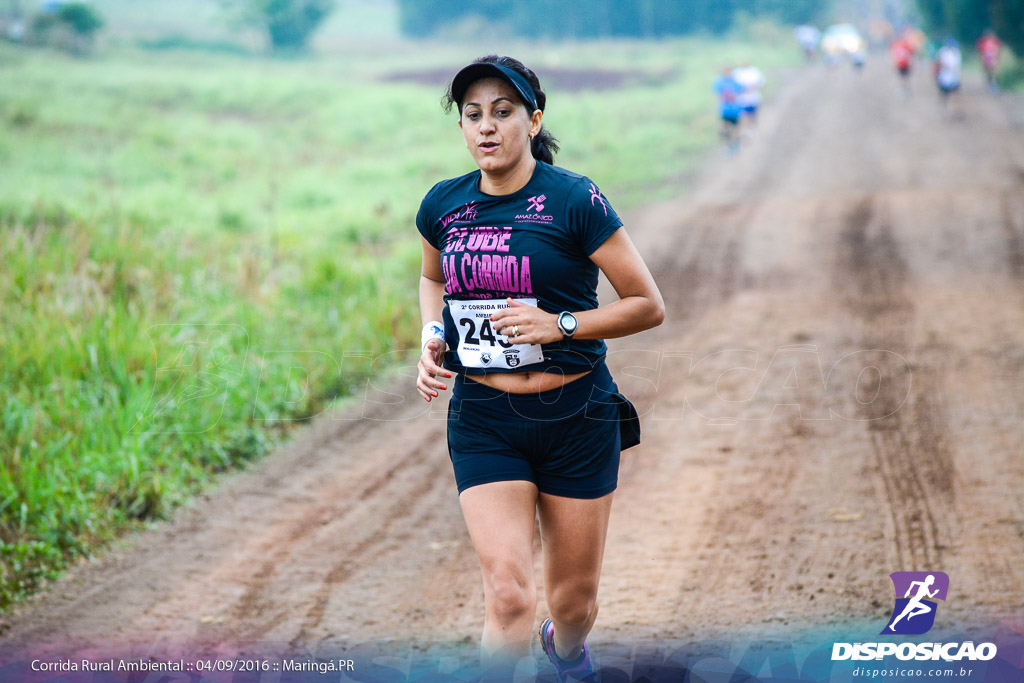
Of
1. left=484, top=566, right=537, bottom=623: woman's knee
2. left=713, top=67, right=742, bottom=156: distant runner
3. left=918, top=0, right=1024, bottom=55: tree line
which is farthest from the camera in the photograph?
left=918, top=0, right=1024, bottom=55: tree line

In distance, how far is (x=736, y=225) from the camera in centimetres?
1341

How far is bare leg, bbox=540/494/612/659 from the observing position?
304 cm

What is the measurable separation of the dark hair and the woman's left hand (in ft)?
→ 1.97

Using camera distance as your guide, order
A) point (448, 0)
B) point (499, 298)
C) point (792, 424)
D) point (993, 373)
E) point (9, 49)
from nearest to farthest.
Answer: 1. point (499, 298)
2. point (792, 424)
3. point (993, 373)
4. point (9, 49)
5. point (448, 0)

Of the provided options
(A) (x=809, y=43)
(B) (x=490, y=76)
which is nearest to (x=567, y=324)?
(B) (x=490, y=76)

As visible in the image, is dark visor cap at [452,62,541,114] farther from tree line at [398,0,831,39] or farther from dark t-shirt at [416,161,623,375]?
tree line at [398,0,831,39]

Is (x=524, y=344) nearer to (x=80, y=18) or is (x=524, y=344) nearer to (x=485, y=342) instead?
(x=485, y=342)

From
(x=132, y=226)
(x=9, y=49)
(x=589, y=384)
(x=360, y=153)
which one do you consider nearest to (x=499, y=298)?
(x=589, y=384)

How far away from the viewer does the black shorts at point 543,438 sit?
299 cm

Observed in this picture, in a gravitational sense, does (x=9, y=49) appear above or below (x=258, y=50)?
below

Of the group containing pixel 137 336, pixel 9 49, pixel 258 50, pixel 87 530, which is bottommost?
pixel 87 530

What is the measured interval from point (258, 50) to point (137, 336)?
51.5 m

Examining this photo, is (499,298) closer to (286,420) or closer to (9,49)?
(286,420)

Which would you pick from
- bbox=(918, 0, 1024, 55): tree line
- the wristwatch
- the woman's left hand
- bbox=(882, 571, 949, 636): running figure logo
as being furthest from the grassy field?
bbox=(918, 0, 1024, 55): tree line
